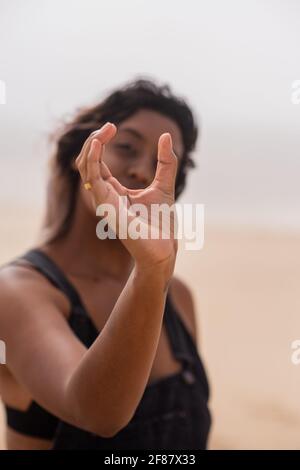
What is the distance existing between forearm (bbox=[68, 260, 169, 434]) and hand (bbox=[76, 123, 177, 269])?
0.08 feet

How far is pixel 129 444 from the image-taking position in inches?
56.7

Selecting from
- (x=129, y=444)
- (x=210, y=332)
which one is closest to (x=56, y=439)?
(x=129, y=444)

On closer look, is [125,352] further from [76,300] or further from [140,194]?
[76,300]

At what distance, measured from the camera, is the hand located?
0.94 meters

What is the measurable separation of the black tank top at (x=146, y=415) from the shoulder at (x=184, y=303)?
9.0 inches

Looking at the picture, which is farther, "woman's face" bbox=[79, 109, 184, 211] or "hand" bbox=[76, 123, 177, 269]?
"woman's face" bbox=[79, 109, 184, 211]

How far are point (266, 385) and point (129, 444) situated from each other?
406cm

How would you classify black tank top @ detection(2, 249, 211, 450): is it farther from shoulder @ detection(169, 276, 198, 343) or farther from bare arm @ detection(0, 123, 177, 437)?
bare arm @ detection(0, 123, 177, 437)

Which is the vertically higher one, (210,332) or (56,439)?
(56,439)

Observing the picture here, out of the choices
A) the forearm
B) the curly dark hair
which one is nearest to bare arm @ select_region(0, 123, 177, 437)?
the forearm

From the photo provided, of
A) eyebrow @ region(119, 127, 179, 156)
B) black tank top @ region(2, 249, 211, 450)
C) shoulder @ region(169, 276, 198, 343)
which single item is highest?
eyebrow @ region(119, 127, 179, 156)

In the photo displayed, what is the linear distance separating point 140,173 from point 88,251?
306mm

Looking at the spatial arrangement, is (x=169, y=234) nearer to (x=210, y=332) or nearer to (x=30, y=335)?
(x=30, y=335)

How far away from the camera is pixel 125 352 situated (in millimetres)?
968
